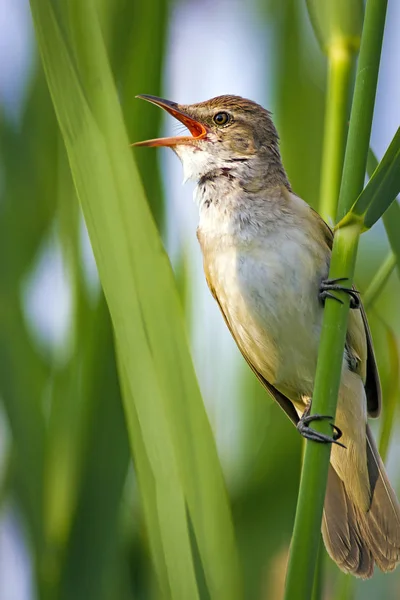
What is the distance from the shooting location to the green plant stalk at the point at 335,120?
1.54 metres

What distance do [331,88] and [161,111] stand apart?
1.14ft

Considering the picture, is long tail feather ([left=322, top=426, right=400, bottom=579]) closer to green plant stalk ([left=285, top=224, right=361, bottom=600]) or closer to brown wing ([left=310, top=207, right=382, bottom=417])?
brown wing ([left=310, top=207, right=382, bottom=417])

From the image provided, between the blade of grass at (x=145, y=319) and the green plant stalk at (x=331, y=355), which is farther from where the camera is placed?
the blade of grass at (x=145, y=319)

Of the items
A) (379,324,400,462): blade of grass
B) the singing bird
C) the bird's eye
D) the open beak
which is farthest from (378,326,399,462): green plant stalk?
the bird's eye

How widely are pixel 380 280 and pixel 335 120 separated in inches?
14.1

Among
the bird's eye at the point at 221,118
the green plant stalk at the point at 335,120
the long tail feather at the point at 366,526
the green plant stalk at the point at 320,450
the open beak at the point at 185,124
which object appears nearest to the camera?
the green plant stalk at the point at 320,450

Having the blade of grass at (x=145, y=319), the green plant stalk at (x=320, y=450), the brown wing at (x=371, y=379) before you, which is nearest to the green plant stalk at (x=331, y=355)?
the green plant stalk at (x=320, y=450)

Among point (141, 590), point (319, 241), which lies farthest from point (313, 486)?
point (319, 241)

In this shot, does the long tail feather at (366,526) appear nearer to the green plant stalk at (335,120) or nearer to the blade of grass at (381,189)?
the green plant stalk at (335,120)

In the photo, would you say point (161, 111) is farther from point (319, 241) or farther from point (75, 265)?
point (319, 241)

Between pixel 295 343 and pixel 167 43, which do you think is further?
pixel 295 343

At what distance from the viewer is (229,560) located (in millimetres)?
1269

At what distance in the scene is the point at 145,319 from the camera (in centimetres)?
131

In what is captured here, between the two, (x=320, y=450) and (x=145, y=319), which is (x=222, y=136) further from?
(x=320, y=450)
